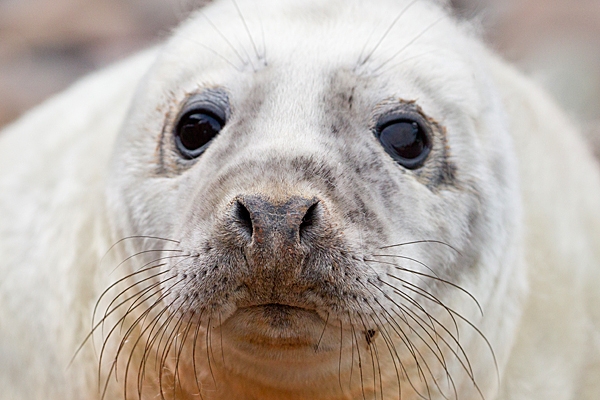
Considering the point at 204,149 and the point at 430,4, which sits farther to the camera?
the point at 430,4

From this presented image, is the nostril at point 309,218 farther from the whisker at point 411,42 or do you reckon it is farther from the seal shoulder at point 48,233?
the seal shoulder at point 48,233

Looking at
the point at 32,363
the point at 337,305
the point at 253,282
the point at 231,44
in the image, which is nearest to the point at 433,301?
the point at 337,305

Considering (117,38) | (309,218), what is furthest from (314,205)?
(117,38)

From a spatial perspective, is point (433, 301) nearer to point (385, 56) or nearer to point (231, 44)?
point (385, 56)

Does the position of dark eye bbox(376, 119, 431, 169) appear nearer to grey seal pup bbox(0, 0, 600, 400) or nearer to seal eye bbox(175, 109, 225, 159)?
grey seal pup bbox(0, 0, 600, 400)

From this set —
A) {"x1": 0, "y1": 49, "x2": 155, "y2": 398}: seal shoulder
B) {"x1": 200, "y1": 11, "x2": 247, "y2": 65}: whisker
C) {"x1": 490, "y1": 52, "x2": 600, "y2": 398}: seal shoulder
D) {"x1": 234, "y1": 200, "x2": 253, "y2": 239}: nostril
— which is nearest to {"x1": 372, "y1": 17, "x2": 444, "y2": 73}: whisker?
{"x1": 200, "y1": 11, "x2": 247, "y2": 65}: whisker

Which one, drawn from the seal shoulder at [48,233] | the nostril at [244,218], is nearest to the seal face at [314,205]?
the nostril at [244,218]
